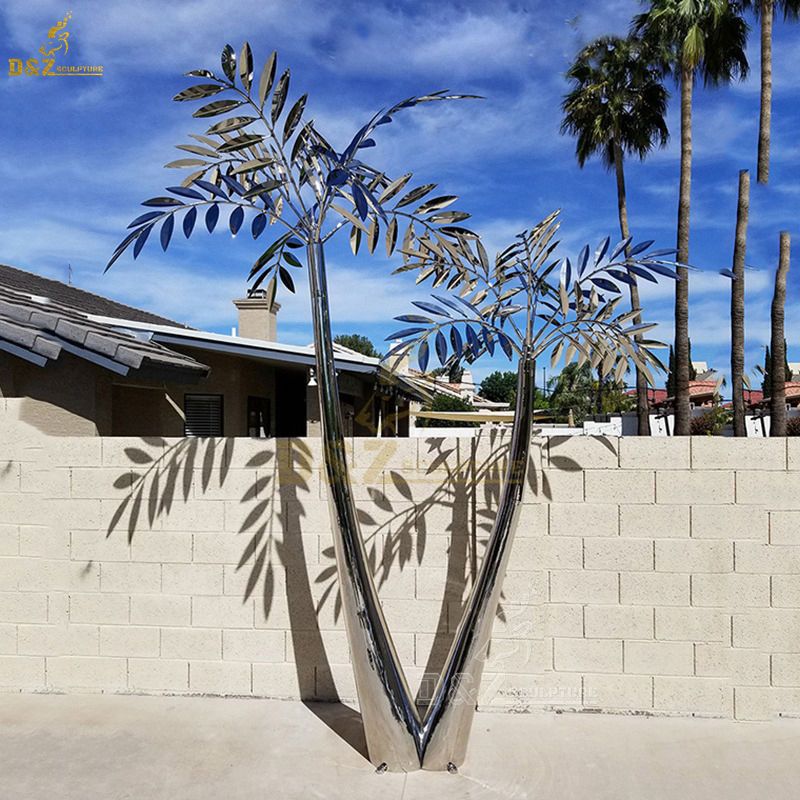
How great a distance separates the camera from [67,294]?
10.9m

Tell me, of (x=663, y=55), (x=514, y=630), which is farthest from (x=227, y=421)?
(x=663, y=55)

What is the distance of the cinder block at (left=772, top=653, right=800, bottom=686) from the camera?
4500 millimetres

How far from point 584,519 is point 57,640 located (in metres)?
3.69

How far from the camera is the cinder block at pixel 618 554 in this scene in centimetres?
458

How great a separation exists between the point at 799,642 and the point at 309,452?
3.34 m

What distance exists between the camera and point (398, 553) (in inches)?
187

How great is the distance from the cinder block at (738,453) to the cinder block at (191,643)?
3.38 metres

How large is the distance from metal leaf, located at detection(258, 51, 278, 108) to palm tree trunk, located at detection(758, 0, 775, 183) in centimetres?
1520

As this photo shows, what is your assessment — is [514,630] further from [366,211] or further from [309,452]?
[366,211]

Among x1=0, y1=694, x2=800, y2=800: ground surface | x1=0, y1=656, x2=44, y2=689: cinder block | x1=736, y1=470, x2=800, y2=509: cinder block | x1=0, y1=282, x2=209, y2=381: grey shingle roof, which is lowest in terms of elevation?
x1=0, y1=694, x2=800, y2=800: ground surface

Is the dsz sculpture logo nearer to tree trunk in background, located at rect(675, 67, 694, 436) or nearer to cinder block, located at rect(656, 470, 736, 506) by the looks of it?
cinder block, located at rect(656, 470, 736, 506)

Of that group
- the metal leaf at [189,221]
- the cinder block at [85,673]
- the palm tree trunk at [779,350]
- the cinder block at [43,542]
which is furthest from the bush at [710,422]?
the metal leaf at [189,221]

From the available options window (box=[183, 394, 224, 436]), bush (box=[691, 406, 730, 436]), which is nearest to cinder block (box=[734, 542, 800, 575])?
window (box=[183, 394, 224, 436])

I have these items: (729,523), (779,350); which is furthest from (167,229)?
(779,350)
